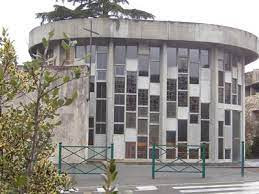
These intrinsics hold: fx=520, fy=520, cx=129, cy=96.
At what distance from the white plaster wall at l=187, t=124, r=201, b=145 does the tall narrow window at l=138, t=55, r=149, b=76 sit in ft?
11.5

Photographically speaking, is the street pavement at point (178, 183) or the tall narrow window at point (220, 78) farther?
the tall narrow window at point (220, 78)

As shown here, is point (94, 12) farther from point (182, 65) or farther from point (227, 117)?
point (227, 117)

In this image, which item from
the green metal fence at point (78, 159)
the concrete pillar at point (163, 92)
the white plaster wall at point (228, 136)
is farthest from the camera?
the white plaster wall at point (228, 136)

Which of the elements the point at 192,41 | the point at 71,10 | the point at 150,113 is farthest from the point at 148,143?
the point at 71,10

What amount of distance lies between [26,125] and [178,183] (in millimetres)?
13274

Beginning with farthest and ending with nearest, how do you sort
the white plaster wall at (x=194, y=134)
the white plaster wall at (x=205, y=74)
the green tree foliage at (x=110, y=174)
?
the white plaster wall at (x=205, y=74) < the white plaster wall at (x=194, y=134) < the green tree foliage at (x=110, y=174)

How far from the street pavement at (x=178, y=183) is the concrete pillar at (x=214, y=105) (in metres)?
6.01

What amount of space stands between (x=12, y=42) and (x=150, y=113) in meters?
21.9

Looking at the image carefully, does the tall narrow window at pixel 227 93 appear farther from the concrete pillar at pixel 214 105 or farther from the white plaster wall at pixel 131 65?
the white plaster wall at pixel 131 65

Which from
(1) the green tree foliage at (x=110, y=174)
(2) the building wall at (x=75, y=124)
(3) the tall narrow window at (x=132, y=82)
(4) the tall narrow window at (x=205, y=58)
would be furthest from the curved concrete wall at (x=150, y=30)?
(1) the green tree foliage at (x=110, y=174)

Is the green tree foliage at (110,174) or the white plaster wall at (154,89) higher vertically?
the white plaster wall at (154,89)

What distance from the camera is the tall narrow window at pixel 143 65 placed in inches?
1016

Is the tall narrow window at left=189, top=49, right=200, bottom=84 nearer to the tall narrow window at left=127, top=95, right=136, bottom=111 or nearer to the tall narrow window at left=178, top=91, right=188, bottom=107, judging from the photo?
the tall narrow window at left=178, top=91, right=188, bottom=107

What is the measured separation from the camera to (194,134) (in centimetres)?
2600
